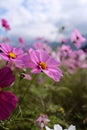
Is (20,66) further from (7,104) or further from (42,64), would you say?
(7,104)

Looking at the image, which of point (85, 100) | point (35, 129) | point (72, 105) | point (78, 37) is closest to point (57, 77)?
point (35, 129)

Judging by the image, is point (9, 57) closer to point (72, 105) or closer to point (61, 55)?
point (72, 105)

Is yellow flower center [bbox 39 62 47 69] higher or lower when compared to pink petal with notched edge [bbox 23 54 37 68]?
higher

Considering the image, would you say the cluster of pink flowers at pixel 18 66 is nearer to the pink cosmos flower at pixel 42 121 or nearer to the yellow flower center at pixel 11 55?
the yellow flower center at pixel 11 55

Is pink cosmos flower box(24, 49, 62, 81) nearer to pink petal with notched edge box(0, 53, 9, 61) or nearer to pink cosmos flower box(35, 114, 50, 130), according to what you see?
pink petal with notched edge box(0, 53, 9, 61)

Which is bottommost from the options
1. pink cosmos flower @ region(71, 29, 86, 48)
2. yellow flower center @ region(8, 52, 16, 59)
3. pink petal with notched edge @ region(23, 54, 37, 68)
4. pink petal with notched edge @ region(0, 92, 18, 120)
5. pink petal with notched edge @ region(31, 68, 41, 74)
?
pink petal with notched edge @ region(0, 92, 18, 120)

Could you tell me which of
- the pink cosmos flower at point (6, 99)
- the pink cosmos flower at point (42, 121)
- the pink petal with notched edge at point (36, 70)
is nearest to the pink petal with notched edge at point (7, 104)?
the pink cosmos flower at point (6, 99)

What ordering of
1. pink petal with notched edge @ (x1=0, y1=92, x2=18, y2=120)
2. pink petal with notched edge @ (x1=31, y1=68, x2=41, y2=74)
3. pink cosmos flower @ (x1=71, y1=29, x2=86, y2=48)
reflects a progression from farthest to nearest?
pink cosmos flower @ (x1=71, y1=29, x2=86, y2=48), pink petal with notched edge @ (x1=31, y1=68, x2=41, y2=74), pink petal with notched edge @ (x1=0, y1=92, x2=18, y2=120)

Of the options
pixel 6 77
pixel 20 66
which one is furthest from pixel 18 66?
pixel 6 77

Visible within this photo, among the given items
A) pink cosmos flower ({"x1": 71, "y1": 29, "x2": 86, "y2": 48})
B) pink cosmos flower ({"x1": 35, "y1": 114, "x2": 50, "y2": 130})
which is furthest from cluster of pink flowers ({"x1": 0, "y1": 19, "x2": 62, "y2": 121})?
pink cosmos flower ({"x1": 71, "y1": 29, "x2": 86, "y2": 48})
